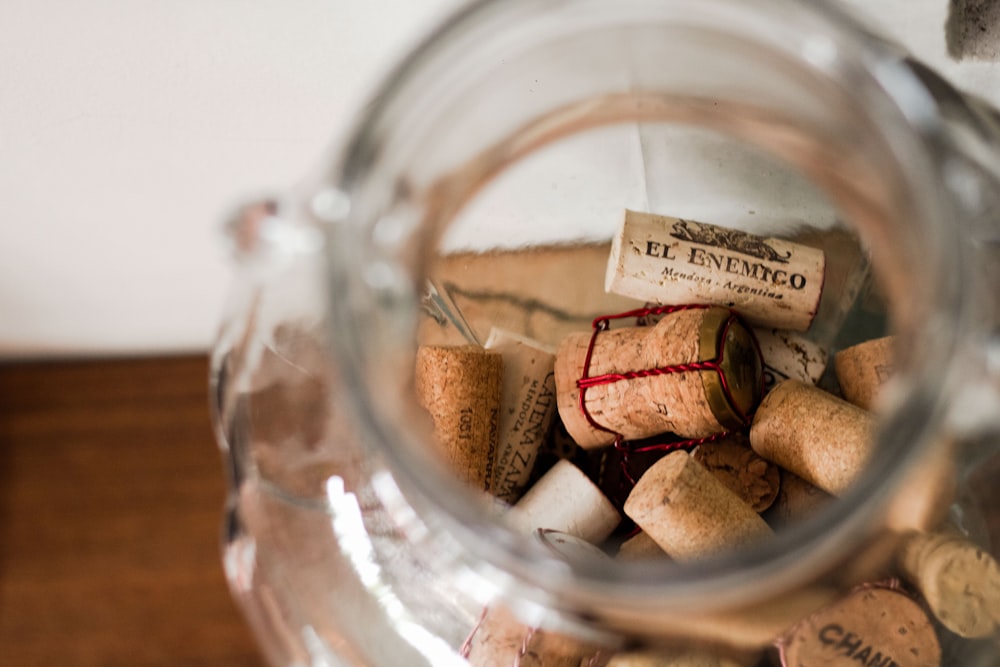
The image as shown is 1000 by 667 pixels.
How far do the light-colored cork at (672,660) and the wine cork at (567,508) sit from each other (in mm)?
62

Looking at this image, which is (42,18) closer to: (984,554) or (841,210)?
(841,210)

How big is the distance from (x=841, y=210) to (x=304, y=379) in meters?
0.27

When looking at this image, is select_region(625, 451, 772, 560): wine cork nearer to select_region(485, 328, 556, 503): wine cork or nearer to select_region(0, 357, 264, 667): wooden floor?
select_region(485, 328, 556, 503): wine cork

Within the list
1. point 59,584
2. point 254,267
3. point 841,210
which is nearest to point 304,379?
point 254,267

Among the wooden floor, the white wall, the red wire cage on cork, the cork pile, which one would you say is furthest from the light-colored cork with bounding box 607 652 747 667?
the wooden floor

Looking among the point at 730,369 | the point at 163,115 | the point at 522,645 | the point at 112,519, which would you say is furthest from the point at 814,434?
the point at 112,519

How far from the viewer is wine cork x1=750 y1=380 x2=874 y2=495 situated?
39cm

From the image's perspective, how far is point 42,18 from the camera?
1.69 ft

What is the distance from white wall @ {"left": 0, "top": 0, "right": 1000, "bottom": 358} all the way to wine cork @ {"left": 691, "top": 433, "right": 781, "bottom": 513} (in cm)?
25

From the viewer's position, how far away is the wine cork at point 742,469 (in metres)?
0.43

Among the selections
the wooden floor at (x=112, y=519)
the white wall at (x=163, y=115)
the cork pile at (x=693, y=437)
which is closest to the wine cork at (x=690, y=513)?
the cork pile at (x=693, y=437)

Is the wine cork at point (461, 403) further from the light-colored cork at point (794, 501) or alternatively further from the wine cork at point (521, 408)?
the light-colored cork at point (794, 501)

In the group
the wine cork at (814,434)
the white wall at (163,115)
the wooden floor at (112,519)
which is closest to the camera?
the wine cork at (814,434)

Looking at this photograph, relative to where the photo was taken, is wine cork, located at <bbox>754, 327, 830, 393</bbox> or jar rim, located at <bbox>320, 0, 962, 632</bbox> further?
wine cork, located at <bbox>754, 327, 830, 393</bbox>
